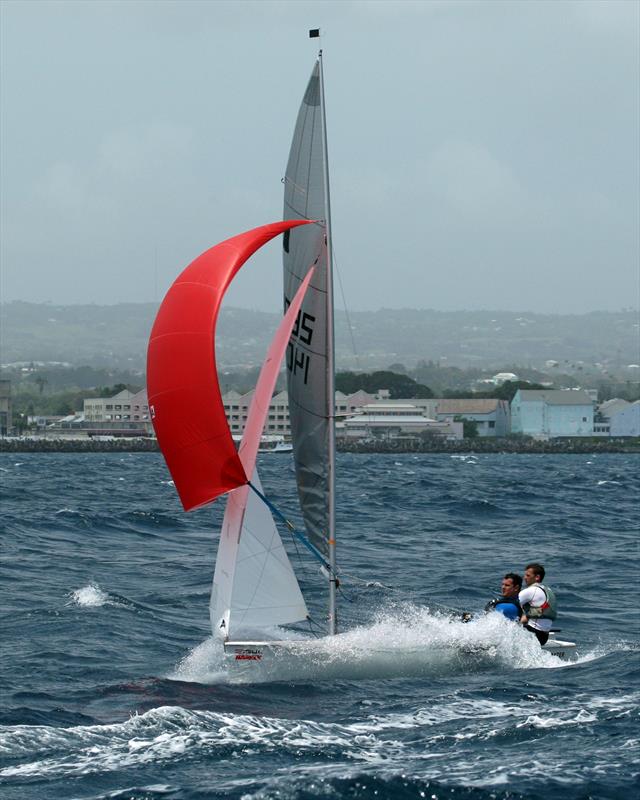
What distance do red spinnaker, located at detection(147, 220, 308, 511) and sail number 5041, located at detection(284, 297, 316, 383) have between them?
108 cm

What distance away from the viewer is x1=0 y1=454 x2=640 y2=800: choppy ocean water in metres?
9.92

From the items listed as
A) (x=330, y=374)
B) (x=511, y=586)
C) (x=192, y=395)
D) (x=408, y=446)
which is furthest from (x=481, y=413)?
(x=192, y=395)

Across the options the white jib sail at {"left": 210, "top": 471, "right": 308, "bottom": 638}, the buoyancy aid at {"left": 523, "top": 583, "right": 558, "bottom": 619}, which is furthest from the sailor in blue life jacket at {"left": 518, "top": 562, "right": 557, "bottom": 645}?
the white jib sail at {"left": 210, "top": 471, "right": 308, "bottom": 638}

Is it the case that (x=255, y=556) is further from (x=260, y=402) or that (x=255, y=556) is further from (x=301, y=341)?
(x=301, y=341)

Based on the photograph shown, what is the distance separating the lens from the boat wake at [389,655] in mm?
13102

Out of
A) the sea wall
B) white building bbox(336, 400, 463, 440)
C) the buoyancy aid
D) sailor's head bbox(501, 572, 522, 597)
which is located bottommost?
the sea wall

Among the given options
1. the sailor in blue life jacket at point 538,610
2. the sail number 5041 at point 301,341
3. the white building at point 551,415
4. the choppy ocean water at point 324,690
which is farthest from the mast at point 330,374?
the white building at point 551,415

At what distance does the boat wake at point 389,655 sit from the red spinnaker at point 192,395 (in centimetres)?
179

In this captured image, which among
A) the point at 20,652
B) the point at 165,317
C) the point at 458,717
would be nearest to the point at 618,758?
the point at 458,717

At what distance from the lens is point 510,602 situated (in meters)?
14.4

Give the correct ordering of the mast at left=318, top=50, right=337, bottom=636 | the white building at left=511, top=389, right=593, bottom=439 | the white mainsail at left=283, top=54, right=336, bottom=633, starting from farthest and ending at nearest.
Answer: the white building at left=511, top=389, right=593, bottom=439 < the white mainsail at left=283, top=54, right=336, bottom=633 < the mast at left=318, top=50, right=337, bottom=636

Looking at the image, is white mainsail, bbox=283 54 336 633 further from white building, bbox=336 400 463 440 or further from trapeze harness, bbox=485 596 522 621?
white building, bbox=336 400 463 440

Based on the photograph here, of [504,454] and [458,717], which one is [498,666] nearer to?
[458,717]

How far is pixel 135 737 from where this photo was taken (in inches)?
433
